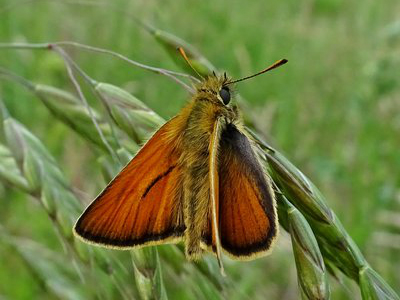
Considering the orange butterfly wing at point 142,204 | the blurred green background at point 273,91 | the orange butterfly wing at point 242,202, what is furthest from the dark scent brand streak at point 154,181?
the blurred green background at point 273,91

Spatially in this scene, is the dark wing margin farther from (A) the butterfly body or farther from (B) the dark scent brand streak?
(B) the dark scent brand streak

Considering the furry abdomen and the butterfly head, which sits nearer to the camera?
the furry abdomen

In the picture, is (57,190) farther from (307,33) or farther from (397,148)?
(307,33)

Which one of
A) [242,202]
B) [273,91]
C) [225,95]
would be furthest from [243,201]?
[273,91]

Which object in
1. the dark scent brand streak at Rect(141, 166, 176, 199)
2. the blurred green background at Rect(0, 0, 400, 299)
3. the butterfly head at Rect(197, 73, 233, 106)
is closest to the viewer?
the dark scent brand streak at Rect(141, 166, 176, 199)

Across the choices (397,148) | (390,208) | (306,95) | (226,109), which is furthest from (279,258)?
(226,109)

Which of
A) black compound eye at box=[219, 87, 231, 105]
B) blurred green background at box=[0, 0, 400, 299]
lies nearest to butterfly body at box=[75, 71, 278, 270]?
black compound eye at box=[219, 87, 231, 105]
